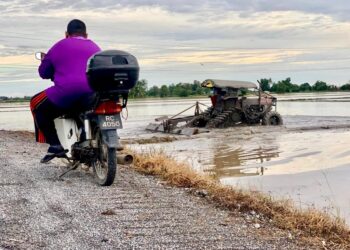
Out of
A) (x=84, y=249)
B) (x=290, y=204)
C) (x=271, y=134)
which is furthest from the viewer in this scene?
(x=271, y=134)

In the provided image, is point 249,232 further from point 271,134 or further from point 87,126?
point 271,134

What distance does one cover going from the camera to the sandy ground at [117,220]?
451 cm

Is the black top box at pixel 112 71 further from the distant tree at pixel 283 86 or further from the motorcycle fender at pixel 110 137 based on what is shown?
the distant tree at pixel 283 86

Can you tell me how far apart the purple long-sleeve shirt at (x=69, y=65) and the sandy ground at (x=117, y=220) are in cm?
122

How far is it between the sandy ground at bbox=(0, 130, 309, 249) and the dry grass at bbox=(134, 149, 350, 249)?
0.20 meters

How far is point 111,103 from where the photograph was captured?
682 centimetres

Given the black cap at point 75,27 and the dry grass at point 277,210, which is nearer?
the dry grass at point 277,210

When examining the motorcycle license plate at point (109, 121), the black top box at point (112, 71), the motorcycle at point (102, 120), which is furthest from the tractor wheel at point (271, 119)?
the black top box at point (112, 71)

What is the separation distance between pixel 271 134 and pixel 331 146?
19.6 feet

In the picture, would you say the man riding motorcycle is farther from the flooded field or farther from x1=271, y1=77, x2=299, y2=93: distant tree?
x1=271, y1=77, x2=299, y2=93: distant tree

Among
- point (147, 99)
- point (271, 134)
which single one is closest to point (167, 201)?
point (271, 134)

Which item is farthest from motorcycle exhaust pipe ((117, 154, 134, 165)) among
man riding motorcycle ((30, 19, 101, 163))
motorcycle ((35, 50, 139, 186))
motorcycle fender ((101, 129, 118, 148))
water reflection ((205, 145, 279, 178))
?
water reflection ((205, 145, 279, 178))

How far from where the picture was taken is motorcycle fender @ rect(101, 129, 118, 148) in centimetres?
673

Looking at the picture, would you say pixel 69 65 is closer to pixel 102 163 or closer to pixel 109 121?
pixel 109 121
